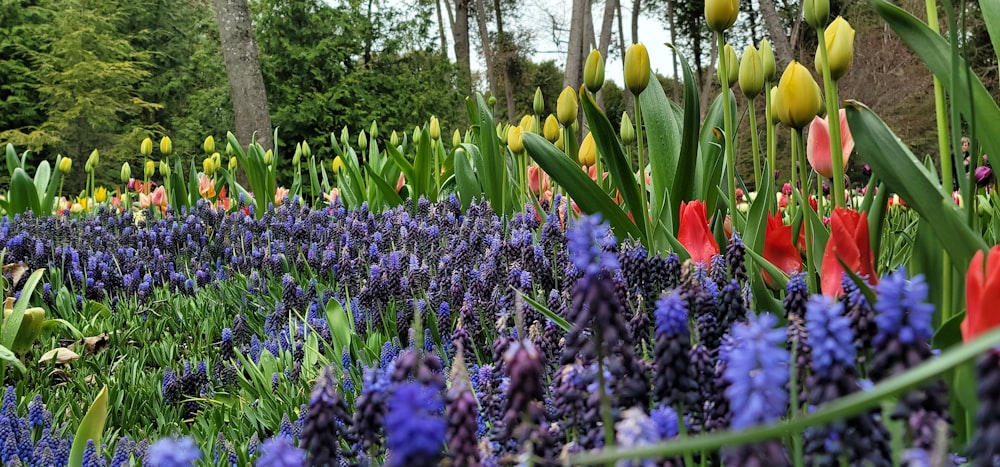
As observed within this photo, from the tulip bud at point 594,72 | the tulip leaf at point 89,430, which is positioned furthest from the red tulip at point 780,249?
the tulip leaf at point 89,430

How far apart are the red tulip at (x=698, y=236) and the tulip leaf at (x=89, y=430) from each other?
4.27ft

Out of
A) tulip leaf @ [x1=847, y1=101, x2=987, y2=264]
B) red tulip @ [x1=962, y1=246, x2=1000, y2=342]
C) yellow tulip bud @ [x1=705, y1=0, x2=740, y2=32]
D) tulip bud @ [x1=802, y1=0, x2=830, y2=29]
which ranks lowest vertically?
red tulip @ [x1=962, y1=246, x2=1000, y2=342]

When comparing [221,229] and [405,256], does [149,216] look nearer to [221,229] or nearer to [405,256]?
[221,229]

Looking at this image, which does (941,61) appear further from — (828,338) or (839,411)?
(839,411)

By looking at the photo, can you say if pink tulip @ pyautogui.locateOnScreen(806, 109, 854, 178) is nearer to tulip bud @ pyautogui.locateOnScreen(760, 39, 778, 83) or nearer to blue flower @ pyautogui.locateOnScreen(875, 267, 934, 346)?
tulip bud @ pyautogui.locateOnScreen(760, 39, 778, 83)

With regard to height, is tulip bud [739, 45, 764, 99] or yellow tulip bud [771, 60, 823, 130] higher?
tulip bud [739, 45, 764, 99]

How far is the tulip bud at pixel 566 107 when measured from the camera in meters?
2.67

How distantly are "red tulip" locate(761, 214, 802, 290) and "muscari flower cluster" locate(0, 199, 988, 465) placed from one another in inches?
6.0

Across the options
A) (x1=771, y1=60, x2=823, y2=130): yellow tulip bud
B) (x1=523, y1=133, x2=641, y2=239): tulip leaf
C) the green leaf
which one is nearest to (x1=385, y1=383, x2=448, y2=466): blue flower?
the green leaf

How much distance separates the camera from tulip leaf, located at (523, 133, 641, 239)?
2.22 m

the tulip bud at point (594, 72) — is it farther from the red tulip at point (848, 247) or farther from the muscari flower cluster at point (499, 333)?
the red tulip at point (848, 247)

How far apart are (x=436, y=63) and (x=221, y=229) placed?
467 inches

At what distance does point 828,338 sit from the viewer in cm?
56

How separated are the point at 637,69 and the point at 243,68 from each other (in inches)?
291
